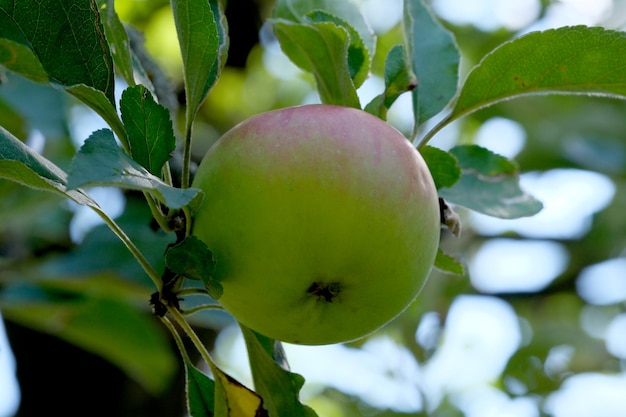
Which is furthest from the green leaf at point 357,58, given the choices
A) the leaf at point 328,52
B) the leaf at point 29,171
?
the leaf at point 29,171

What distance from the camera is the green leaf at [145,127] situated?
0.69m

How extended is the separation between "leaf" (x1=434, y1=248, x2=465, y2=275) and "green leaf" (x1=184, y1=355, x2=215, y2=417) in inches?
10.7

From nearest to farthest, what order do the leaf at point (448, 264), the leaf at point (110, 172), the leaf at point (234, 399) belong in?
the leaf at point (110, 172) < the leaf at point (234, 399) < the leaf at point (448, 264)

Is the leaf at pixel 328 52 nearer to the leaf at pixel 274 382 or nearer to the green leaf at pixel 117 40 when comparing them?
the green leaf at pixel 117 40

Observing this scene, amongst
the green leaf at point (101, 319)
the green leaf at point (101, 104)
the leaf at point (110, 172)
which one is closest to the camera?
the leaf at point (110, 172)

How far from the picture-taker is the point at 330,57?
808mm

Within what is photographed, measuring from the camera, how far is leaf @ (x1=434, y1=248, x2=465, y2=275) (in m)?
0.89

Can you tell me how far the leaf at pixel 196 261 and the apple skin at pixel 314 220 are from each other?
0.02 m

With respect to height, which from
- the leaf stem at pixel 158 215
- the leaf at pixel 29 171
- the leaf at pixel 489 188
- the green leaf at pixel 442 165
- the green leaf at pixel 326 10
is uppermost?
the green leaf at pixel 326 10

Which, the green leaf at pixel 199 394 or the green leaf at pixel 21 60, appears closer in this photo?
the green leaf at pixel 21 60

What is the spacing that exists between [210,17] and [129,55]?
119mm

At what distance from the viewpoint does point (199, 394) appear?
859 millimetres

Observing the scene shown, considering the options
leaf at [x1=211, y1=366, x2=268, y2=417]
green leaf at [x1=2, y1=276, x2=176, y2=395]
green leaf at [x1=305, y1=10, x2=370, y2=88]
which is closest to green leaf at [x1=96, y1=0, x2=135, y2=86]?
green leaf at [x1=305, y1=10, x2=370, y2=88]

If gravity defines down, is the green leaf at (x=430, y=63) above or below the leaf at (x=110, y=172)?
below
